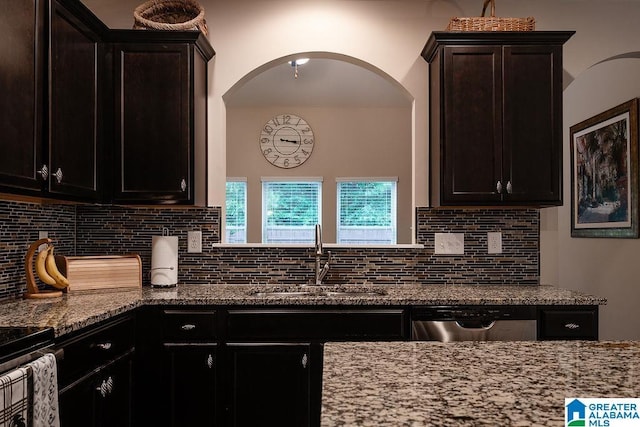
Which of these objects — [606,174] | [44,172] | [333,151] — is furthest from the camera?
[333,151]

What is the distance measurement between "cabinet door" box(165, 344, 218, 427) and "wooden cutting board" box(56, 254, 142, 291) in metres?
0.53

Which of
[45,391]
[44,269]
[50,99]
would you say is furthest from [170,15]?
[45,391]

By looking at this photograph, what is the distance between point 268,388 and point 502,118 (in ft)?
5.99

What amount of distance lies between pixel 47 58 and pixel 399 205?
192 inches

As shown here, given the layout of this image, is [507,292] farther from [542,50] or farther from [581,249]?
[581,249]

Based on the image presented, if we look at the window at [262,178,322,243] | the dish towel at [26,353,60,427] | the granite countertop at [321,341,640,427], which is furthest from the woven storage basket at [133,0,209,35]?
the window at [262,178,322,243]

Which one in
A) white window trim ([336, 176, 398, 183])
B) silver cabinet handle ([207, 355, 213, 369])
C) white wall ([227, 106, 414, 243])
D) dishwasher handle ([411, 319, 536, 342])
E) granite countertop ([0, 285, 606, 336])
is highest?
white wall ([227, 106, 414, 243])

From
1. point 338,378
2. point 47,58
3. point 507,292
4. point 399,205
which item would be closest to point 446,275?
point 507,292

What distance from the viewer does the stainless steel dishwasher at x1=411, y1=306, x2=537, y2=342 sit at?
240 centimetres

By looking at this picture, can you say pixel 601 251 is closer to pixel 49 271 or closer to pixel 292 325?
pixel 292 325

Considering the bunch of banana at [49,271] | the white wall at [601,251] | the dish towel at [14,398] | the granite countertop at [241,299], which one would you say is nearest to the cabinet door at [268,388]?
the granite countertop at [241,299]

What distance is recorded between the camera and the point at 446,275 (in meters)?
3.01

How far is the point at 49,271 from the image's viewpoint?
238cm

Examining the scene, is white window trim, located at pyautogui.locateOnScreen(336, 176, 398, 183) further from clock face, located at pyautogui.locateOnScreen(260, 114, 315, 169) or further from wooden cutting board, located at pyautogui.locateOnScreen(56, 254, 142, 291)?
wooden cutting board, located at pyautogui.locateOnScreen(56, 254, 142, 291)
